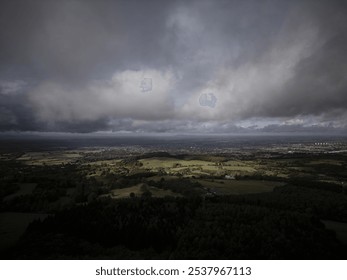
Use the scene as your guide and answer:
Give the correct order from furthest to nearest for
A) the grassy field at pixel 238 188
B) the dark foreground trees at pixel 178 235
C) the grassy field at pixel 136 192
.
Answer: the grassy field at pixel 238 188 < the grassy field at pixel 136 192 < the dark foreground trees at pixel 178 235

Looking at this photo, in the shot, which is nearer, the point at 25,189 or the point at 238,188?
the point at 25,189

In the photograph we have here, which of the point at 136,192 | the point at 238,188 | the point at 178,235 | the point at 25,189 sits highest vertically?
the point at 178,235

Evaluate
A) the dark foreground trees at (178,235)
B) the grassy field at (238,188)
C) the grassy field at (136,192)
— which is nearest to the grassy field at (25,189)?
the grassy field at (136,192)

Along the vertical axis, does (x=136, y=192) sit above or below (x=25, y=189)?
below

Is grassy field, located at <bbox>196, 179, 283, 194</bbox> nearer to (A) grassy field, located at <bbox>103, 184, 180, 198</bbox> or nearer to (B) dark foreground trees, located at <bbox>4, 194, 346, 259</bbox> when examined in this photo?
(A) grassy field, located at <bbox>103, 184, 180, 198</bbox>

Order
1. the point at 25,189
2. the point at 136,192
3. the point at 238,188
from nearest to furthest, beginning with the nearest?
the point at 136,192 < the point at 25,189 < the point at 238,188

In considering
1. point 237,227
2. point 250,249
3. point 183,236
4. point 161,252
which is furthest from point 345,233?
point 161,252

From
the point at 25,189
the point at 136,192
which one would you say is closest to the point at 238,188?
the point at 136,192

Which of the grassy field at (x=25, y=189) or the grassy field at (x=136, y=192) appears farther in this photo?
the grassy field at (x=25, y=189)

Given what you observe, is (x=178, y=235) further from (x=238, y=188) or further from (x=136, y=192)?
(x=238, y=188)

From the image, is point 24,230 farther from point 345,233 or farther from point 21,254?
point 345,233

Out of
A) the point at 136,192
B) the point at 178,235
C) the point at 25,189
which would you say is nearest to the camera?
the point at 178,235

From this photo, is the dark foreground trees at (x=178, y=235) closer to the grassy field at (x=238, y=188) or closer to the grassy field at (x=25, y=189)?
the grassy field at (x=238, y=188)
